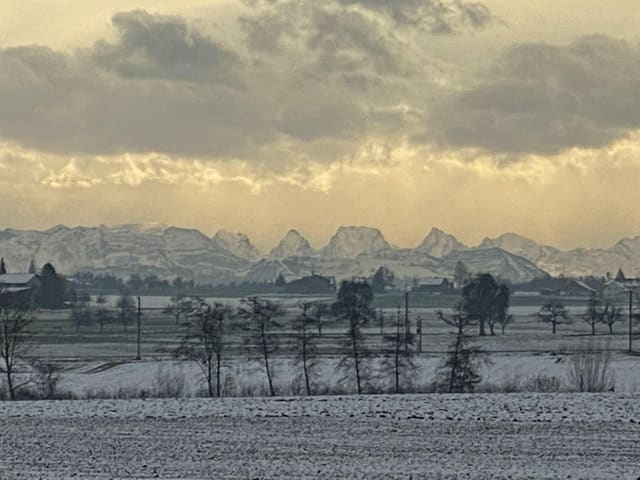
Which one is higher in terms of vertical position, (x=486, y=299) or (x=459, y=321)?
(x=459, y=321)

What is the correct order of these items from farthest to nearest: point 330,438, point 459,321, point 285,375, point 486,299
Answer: point 486,299, point 285,375, point 459,321, point 330,438

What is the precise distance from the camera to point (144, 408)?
113 feet

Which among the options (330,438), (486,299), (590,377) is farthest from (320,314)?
(330,438)

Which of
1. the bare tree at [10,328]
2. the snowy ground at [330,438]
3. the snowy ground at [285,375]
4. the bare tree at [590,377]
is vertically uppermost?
the bare tree at [10,328]

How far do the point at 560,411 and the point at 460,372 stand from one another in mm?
17703

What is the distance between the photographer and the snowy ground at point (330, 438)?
78.5ft

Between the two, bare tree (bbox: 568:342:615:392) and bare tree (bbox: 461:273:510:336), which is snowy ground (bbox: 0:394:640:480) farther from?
bare tree (bbox: 461:273:510:336)

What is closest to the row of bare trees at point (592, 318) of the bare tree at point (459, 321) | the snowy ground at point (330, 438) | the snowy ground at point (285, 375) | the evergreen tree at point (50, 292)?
the bare tree at point (459, 321)

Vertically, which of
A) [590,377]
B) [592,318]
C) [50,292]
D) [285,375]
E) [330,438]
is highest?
[50,292]

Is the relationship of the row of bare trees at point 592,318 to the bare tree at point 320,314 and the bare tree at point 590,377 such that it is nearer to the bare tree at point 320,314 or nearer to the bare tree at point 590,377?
the bare tree at point 320,314

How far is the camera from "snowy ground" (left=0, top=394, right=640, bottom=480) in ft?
78.5

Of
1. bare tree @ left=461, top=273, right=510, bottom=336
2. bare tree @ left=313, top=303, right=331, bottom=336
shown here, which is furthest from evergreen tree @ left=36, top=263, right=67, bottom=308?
bare tree @ left=461, top=273, right=510, bottom=336

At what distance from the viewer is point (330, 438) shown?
93.7ft

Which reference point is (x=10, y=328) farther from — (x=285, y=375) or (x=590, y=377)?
(x=590, y=377)
